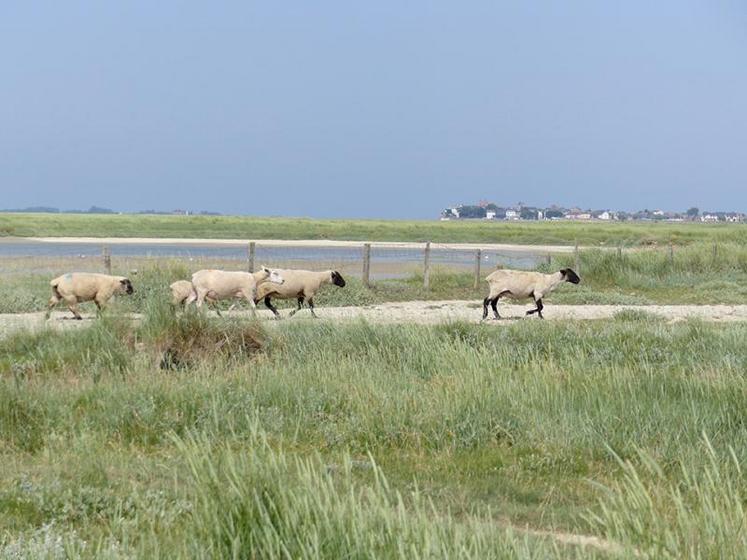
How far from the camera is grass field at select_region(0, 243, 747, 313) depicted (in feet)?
87.0

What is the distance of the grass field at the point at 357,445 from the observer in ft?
14.3

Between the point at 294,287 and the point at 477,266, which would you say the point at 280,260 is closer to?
the point at 477,266

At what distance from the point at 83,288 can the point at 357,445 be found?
1335cm

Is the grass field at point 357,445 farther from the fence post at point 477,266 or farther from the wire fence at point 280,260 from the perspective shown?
the fence post at point 477,266

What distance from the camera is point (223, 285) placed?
21.1 metres

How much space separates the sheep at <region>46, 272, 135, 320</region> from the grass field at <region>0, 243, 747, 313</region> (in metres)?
1.40

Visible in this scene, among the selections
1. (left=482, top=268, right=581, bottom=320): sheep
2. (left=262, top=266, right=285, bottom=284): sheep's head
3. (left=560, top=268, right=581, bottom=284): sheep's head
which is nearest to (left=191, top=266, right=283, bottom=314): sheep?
(left=262, top=266, right=285, bottom=284): sheep's head

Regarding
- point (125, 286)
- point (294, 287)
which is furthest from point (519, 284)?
point (125, 286)

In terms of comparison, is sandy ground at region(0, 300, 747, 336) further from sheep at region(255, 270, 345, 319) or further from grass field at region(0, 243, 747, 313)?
grass field at region(0, 243, 747, 313)

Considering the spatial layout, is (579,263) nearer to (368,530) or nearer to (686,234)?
(368,530)

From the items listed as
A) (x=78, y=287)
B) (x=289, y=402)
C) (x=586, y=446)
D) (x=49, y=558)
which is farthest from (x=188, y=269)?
(x=49, y=558)

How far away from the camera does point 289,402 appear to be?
404 inches

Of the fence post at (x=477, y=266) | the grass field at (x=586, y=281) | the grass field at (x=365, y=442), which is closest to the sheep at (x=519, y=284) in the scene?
the grass field at (x=365, y=442)

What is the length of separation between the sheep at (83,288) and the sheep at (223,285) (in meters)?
1.65
